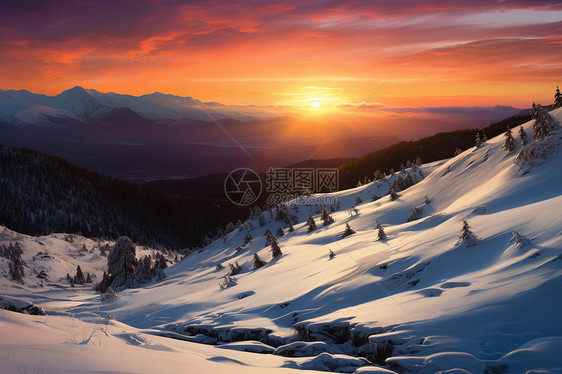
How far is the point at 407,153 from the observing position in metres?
113

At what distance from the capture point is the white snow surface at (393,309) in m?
5.99

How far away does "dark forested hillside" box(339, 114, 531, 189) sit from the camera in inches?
4082

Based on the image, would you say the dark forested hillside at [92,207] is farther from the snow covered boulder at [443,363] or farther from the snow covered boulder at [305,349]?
the snow covered boulder at [443,363]

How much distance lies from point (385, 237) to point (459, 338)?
10833mm

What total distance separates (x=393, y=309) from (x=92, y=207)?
141 m

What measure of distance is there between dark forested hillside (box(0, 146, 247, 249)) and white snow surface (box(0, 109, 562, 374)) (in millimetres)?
115404

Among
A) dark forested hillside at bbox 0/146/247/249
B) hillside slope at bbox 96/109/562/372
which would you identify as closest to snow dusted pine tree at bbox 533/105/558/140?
hillside slope at bbox 96/109/562/372

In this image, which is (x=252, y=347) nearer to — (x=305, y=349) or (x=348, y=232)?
(x=305, y=349)

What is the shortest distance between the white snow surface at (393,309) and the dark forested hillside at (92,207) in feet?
379

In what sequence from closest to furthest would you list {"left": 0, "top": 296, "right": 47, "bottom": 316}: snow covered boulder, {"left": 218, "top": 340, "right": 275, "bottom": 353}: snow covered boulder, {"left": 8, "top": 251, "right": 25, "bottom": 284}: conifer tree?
{"left": 218, "top": 340, "right": 275, "bottom": 353}: snow covered boulder
{"left": 0, "top": 296, "right": 47, "bottom": 316}: snow covered boulder
{"left": 8, "top": 251, "right": 25, "bottom": 284}: conifer tree

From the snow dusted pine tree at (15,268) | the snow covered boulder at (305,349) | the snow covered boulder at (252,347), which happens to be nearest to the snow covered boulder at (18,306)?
the snow covered boulder at (252,347)

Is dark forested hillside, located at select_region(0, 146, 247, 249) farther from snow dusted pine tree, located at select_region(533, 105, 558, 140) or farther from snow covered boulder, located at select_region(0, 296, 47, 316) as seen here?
→ snow dusted pine tree, located at select_region(533, 105, 558, 140)

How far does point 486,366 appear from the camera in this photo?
20.0 ft

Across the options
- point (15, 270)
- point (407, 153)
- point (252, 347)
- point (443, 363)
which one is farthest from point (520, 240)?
point (407, 153)
